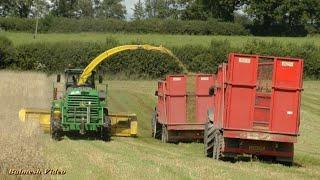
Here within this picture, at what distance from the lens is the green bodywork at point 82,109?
20984 millimetres

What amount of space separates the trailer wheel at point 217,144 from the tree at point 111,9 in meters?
134

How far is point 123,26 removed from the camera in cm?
7944

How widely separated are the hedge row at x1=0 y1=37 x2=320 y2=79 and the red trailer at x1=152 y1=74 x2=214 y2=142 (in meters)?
30.4

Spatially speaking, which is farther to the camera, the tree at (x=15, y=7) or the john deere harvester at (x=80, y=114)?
the tree at (x=15, y=7)

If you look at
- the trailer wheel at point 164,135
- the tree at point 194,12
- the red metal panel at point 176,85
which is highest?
the tree at point 194,12

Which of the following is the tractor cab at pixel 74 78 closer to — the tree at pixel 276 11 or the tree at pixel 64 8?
the tree at pixel 276 11

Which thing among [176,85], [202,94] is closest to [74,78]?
[176,85]

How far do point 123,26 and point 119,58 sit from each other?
2643 centimetres

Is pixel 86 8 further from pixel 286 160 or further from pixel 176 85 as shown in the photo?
pixel 286 160

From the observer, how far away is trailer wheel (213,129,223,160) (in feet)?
54.7

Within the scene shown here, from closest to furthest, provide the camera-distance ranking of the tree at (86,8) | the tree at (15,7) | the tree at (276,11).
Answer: the tree at (276,11) → the tree at (15,7) → the tree at (86,8)

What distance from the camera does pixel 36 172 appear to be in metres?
11.5

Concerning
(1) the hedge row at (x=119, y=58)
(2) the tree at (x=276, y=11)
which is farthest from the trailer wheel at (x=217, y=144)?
(2) the tree at (x=276, y=11)

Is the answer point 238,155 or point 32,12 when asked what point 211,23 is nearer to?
point 32,12
